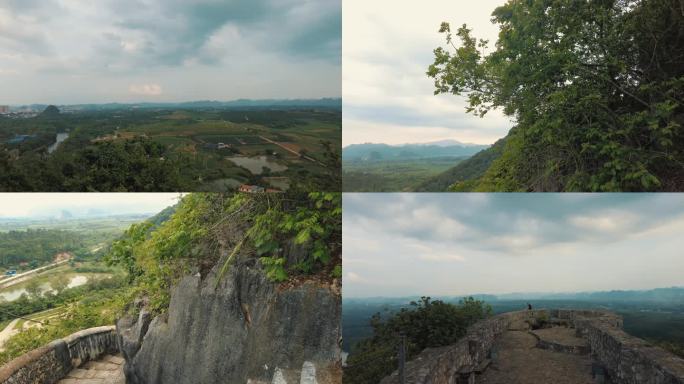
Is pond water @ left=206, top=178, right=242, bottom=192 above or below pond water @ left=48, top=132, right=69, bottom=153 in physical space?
below

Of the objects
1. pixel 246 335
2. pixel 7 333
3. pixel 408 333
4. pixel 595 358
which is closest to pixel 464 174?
pixel 408 333

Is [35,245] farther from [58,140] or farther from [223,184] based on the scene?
[223,184]

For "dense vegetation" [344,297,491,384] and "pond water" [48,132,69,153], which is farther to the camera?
"dense vegetation" [344,297,491,384]

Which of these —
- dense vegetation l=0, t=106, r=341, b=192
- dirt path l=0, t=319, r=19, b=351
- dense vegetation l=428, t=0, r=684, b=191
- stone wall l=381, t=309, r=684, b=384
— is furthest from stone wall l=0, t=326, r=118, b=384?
dense vegetation l=428, t=0, r=684, b=191

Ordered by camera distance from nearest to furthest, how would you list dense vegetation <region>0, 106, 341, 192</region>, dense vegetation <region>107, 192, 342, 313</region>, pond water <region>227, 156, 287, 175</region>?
dense vegetation <region>0, 106, 341, 192</region>
pond water <region>227, 156, 287, 175</region>
dense vegetation <region>107, 192, 342, 313</region>

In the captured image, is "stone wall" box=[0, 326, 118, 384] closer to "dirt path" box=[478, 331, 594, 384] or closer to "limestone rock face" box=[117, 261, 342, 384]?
"limestone rock face" box=[117, 261, 342, 384]

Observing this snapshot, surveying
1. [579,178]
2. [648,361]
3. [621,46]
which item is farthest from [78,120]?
[648,361]
